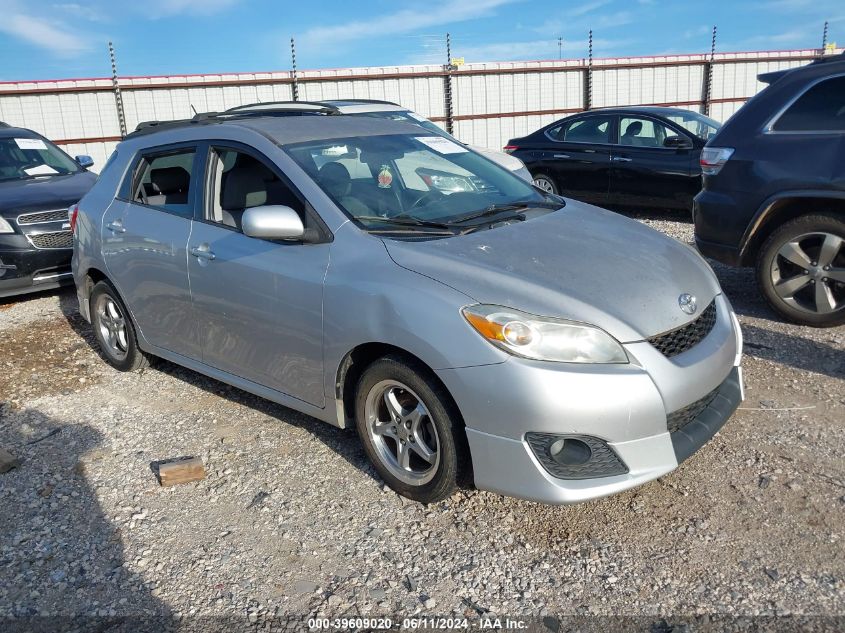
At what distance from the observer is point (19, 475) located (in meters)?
3.95

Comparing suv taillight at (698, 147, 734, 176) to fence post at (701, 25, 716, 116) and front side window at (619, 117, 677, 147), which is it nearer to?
front side window at (619, 117, 677, 147)

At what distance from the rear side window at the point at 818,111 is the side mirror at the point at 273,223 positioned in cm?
383

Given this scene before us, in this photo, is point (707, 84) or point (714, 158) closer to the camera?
point (714, 158)

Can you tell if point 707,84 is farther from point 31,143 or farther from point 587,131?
point 31,143

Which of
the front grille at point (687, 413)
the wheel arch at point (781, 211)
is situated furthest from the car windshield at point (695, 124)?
the front grille at point (687, 413)

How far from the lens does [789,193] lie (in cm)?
522

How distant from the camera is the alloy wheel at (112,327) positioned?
17.2 ft

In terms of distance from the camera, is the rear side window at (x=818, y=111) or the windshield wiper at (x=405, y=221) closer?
the windshield wiper at (x=405, y=221)

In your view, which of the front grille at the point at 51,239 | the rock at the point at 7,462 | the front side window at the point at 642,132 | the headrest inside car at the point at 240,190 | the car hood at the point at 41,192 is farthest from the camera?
the front side window at the point at 642,132

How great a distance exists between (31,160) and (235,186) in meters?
5.61

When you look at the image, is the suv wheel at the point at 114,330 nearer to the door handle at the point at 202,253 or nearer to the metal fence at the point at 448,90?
the door handle at the point at 202,253

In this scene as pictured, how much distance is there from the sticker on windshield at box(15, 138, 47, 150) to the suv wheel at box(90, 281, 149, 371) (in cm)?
439

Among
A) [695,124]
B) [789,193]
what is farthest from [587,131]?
[789,193]

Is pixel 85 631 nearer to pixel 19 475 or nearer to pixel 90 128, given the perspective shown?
pixel 19 475
